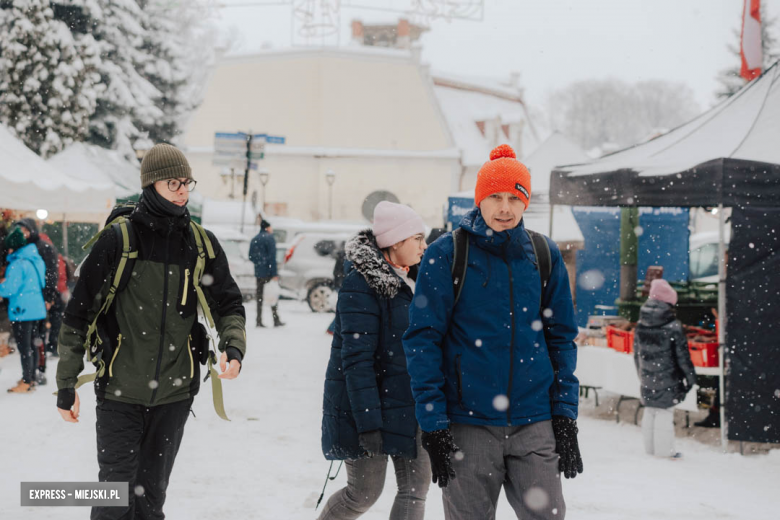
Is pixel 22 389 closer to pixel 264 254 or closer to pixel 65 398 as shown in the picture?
pixel 65 398

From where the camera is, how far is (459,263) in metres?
3.03

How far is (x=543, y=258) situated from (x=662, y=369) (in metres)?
4.31

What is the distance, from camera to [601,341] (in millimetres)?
9164

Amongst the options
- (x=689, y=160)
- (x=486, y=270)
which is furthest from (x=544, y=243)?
(x=689, y=160)

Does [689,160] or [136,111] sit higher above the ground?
[136,111]

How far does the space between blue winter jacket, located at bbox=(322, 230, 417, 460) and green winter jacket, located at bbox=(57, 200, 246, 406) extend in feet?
1.75

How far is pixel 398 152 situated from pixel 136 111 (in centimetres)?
1690

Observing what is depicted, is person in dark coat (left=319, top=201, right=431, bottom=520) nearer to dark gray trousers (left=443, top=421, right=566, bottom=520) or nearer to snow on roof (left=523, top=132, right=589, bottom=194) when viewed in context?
dark gray trousers (left=443, top=421, right=566, bottom=520)

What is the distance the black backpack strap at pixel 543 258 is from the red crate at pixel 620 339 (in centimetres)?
556

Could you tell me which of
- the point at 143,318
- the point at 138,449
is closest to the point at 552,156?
the point at 143,318

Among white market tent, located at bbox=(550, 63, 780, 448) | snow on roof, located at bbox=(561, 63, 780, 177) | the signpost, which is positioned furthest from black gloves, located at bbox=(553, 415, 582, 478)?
the signpost

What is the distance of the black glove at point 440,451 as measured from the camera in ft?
9.48

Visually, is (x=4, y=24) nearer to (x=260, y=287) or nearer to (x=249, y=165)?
(x=249, y=165)

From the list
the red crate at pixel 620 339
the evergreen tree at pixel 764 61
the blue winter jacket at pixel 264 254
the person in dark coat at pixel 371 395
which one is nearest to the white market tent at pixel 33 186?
the blue winter jacket at pixel 264 254
